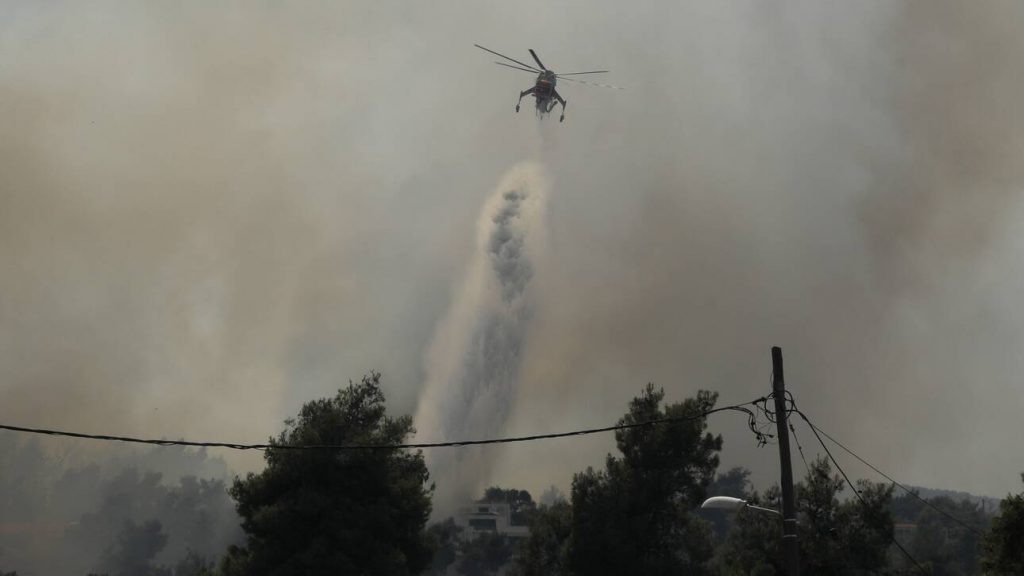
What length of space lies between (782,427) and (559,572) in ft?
157

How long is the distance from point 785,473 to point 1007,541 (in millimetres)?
23905

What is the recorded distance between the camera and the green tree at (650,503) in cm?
6462

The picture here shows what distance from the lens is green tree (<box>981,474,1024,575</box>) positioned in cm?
4181

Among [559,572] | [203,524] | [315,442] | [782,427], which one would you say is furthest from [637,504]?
[203,524]

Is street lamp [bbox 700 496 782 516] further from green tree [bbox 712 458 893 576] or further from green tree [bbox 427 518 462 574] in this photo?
green tree [bbox 427 518 462 574]

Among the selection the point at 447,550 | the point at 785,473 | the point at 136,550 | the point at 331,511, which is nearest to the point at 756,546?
the point at 331,511

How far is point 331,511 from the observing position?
188 feet

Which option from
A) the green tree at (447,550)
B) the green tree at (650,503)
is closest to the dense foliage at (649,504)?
the green tree at (650,503)

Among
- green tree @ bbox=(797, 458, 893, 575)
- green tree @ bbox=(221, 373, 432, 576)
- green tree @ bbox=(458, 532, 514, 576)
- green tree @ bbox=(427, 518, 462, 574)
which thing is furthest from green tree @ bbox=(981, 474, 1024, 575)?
green tree @ bbox=(458, 532, 514, 576)

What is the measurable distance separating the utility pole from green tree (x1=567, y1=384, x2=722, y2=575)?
4048 cm

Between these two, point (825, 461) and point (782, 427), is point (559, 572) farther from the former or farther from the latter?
point (782, 427)

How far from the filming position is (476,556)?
179375mm

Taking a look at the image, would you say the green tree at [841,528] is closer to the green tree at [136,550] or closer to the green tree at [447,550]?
the green tree at [447,550]

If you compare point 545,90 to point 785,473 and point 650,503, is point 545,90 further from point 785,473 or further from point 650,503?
point 785,473
